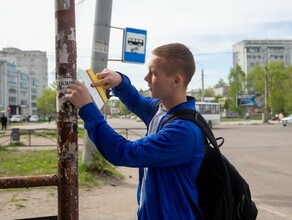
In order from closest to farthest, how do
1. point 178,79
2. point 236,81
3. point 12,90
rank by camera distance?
point 178,79
point 236,81
point 12,90

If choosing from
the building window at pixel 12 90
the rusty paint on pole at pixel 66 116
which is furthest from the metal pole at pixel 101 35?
the building window at pixel 12 90

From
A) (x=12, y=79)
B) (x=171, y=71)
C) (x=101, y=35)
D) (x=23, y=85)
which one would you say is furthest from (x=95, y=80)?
(x=23, y=85)

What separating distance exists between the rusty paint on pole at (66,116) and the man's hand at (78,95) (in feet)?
0.55

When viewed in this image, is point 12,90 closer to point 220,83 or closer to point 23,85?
point 23,85

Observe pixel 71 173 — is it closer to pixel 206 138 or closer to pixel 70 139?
pixel 70 139

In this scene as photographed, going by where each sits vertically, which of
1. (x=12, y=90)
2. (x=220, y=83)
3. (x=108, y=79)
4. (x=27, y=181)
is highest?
(x=220, y=83)

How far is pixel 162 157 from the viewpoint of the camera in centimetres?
190

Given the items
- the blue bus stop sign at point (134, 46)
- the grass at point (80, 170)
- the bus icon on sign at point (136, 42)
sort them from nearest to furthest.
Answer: the grass at point (80, 170) → the blue bus stop sign at point (134, 46) → the bus icon on sign at point (136, 42)

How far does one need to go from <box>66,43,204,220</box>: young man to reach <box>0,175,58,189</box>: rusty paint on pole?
1.93 ft

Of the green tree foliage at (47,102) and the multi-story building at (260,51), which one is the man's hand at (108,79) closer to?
the green tree foliage at (47,102)

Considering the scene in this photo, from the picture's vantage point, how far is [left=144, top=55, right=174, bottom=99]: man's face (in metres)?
2.01

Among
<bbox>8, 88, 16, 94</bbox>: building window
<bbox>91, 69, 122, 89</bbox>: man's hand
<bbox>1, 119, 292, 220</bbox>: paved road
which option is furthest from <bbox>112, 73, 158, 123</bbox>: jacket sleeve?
<bbox>8, 88, 16, 94</bbox>: building window

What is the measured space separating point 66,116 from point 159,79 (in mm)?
606

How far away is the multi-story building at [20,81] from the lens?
3740 inches
